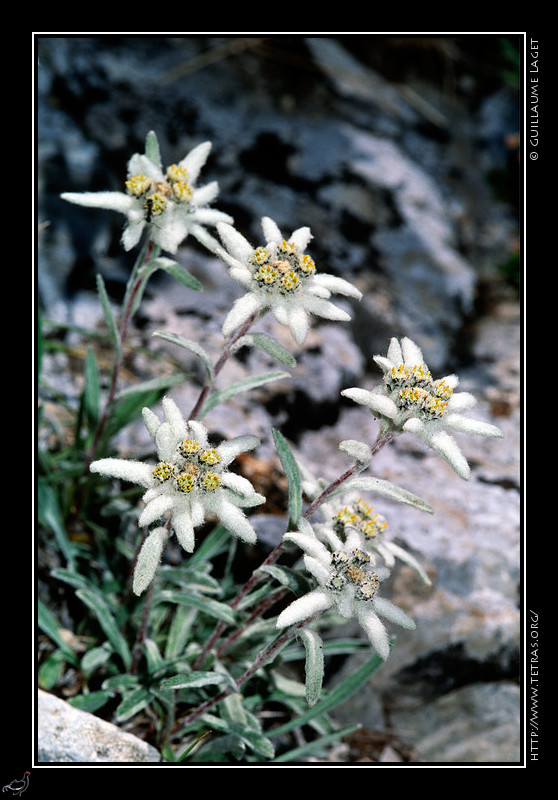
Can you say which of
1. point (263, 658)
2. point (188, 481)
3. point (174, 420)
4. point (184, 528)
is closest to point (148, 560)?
point (184, 528)

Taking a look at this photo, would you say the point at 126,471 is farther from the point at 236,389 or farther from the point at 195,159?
the point at 195,159

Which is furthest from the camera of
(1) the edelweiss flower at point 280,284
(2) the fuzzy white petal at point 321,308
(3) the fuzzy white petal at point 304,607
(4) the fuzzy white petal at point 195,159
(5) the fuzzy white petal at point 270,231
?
(4) the fuzzy white petal at point 195,159

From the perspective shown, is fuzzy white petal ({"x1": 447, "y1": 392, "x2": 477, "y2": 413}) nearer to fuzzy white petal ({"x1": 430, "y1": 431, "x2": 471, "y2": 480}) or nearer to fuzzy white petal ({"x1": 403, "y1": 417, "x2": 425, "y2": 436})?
fuzzy white petal ({"x1": 430, "y1": 431, "x2": 471, "y2": 480})

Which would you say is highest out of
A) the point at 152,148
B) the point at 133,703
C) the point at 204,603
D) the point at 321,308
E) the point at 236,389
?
the point at 152,148

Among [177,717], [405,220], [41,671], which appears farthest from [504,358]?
[41,671]

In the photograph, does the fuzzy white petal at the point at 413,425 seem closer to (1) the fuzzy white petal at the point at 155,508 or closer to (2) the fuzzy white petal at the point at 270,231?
(1) the fuzzy white petal at the point at 155,508

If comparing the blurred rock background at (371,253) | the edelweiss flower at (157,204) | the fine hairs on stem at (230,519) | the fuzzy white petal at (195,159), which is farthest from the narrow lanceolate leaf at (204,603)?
the fuzzy white petal at (195,159)
